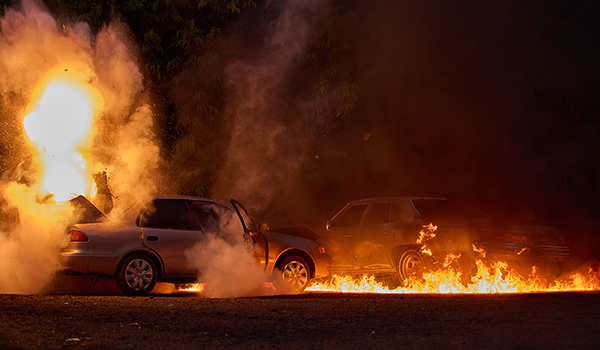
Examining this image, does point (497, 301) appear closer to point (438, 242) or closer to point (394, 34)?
point (438, 242)

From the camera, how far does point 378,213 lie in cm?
1452

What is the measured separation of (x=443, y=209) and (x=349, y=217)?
5464 mm

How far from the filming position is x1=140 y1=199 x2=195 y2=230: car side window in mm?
12281

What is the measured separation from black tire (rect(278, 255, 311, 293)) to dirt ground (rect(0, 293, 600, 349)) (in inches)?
64.1

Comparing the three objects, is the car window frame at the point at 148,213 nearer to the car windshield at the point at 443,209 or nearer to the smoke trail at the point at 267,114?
the car windshield at the point at 443,209

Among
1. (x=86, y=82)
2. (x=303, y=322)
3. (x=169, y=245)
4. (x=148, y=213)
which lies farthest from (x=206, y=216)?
(x=86, y=82)

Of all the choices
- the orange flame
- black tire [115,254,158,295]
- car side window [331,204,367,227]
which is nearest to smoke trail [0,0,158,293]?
black tire [115,254,158,295]

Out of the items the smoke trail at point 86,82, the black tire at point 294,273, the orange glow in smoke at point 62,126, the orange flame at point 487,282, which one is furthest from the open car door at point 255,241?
the orange glow in smoke at point 62,126

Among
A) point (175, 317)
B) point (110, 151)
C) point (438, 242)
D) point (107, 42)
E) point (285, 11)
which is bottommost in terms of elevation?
point (175, 317)

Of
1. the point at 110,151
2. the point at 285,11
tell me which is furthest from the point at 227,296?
the point at 285,11

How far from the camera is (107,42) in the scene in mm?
17500

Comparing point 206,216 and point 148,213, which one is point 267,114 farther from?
point 148,213

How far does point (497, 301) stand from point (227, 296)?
4.37m

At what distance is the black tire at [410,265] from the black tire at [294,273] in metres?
1.57
